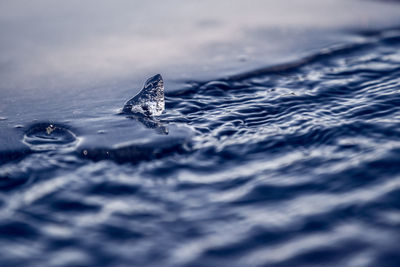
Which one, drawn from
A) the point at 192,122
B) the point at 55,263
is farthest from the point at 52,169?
the point at 192,122

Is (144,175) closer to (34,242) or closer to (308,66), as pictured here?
(34,242)

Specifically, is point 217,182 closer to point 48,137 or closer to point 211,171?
point 211,171

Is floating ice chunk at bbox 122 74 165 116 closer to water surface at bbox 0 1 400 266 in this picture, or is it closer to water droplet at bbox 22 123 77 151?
water surface at bbox 0 1 400 266

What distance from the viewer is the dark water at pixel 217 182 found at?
2.44m

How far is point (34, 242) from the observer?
258 centimetres

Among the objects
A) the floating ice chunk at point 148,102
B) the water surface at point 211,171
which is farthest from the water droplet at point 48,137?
the floating ice chunk at point 148,102

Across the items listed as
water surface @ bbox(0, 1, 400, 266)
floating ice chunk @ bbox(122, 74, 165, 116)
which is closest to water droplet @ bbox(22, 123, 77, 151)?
water surface @ bbox(0, 1, 400, 266)

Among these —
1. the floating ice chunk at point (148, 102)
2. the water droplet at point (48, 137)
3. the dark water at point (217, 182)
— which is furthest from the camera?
the floating ice chunk at point (148, 102)

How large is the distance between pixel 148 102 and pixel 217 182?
129 cm

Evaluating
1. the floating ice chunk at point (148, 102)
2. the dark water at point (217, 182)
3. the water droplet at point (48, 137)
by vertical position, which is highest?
the floating ice chunk at point (148, 102)

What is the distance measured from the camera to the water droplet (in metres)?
3.48

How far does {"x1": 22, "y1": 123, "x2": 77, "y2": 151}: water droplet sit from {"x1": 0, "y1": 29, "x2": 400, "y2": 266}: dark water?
0.01 meters

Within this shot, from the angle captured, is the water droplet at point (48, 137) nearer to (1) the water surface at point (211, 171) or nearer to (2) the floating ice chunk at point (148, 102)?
(1) the water surface at point (211, 171)

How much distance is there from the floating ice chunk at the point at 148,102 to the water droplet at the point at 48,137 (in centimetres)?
58
